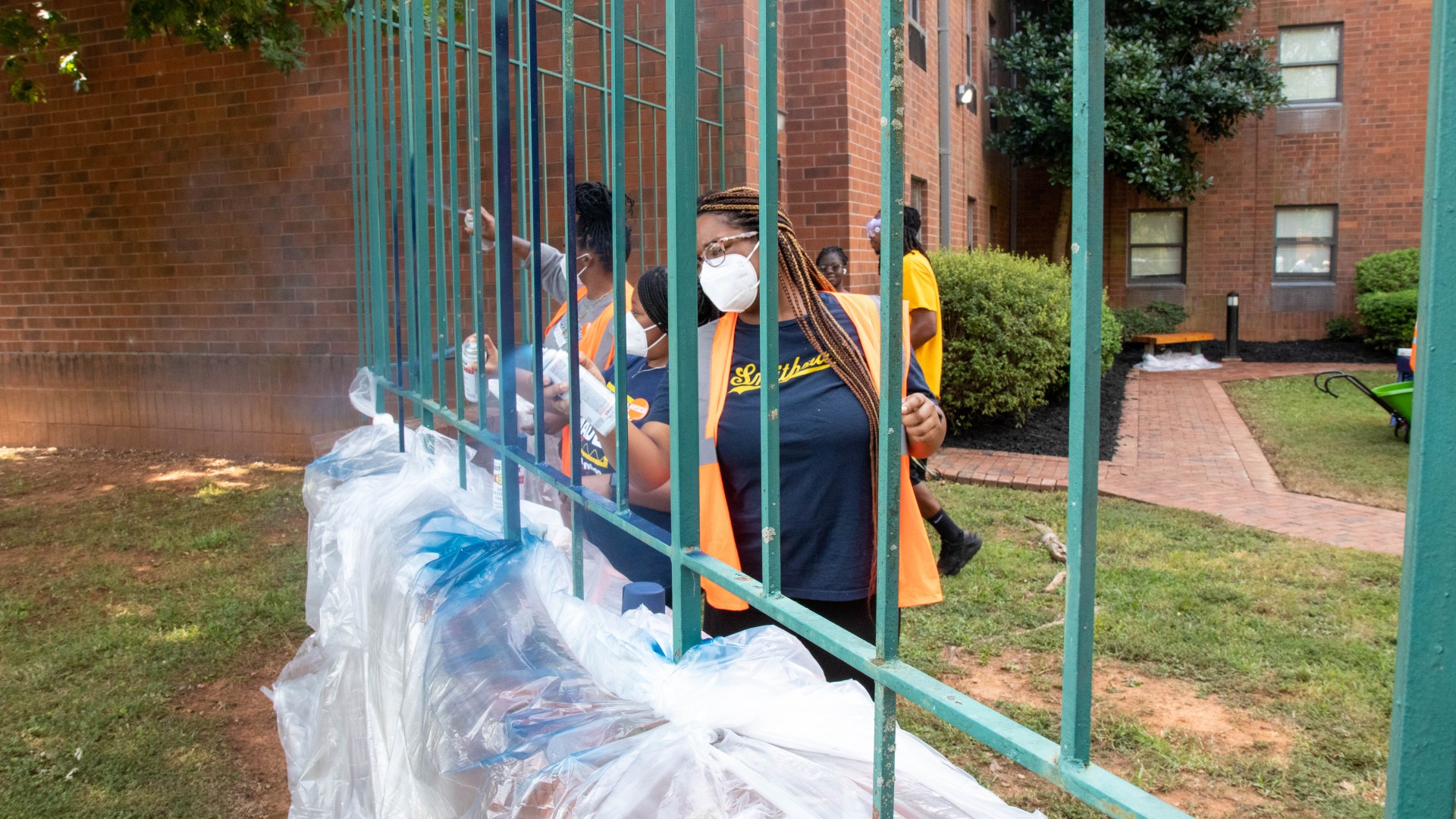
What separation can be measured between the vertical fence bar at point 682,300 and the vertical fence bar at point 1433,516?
101 cm

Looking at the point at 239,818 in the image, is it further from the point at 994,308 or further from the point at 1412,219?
the point at 1412,219

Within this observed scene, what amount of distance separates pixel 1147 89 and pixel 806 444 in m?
16.3

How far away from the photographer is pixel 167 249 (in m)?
9.49

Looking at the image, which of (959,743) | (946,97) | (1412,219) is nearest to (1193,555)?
(959,743)

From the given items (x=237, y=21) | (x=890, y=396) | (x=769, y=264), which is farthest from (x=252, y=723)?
(x=237, y=21)

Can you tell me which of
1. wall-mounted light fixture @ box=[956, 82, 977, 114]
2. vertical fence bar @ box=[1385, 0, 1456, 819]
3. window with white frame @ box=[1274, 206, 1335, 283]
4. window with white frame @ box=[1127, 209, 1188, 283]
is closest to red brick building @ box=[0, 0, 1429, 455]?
wall-mounted light fixture @ box=[956, 82, 977, 114]

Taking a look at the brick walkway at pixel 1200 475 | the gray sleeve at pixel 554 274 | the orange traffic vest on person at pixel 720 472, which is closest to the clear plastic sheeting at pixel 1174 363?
the brick walkway at pixel 1200 475

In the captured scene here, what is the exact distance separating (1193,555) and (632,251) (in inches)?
155

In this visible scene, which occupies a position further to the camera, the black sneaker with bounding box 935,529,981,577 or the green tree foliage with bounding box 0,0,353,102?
the green tree foliage with bounding box 0,0,353,102

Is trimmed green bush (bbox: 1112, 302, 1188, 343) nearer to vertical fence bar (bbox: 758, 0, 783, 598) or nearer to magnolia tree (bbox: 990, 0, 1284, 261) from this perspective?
magnolia tree (bbox: 990, 0, 1284, 261)

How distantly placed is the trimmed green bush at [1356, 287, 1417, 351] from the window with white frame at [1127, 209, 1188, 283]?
3095 mm

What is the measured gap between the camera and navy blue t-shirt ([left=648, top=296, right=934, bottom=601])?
242cm

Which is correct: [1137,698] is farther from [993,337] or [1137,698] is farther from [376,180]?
[993,337]

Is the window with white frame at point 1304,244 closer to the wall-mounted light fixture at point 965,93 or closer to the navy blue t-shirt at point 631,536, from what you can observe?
the wall-mounted light fixture at point 965,93
